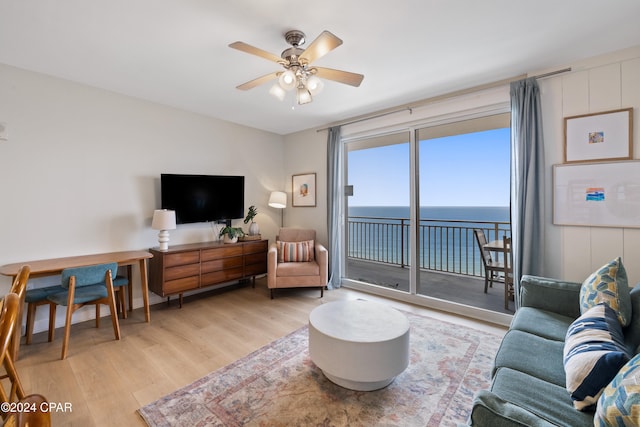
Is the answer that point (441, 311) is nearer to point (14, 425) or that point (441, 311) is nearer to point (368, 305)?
point (368, 305)

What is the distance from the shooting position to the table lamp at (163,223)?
313 cm

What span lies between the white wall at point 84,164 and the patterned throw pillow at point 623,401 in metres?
3.93

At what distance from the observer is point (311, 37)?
210 cm

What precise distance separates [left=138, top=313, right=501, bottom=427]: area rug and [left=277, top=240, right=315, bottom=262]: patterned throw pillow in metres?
1.63

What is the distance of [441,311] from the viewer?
318 centimetres

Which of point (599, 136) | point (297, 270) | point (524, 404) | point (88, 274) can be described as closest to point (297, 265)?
point (297, 270)

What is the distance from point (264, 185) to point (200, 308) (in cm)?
219

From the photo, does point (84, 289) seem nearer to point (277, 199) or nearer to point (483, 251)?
point (277, 199)

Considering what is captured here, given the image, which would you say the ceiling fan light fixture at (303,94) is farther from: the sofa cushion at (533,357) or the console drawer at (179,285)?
the console drawer at (179,285)

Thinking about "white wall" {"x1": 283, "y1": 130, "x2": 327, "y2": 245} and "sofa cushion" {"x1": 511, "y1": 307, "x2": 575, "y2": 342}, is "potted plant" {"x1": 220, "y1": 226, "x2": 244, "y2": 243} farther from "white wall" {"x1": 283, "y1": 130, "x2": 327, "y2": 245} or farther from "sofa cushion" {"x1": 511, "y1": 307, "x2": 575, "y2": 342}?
"sofa cushion" {"x1": 511, "y1": 307, "x2": 575, "y2": 342}

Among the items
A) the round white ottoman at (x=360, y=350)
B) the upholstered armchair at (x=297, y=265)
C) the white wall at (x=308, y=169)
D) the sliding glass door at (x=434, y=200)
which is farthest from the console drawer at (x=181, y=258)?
the sliding glass door at (x=434, y=200)

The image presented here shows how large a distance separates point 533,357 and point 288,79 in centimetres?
227

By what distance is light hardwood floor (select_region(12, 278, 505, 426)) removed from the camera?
176 centimetres

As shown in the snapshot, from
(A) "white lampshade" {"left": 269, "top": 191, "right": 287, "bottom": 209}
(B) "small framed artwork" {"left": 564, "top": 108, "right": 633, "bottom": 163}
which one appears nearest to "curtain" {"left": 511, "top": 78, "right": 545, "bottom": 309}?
(B) "small framed artwork" {"left": 564, "top": 108, "right": 633, "bottom": 163}
